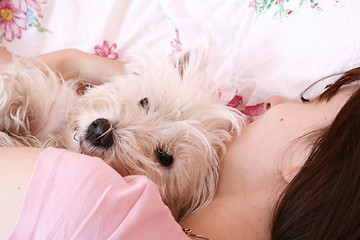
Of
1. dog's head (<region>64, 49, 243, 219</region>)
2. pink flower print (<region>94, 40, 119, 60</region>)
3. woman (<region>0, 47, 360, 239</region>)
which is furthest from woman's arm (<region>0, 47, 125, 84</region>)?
woman (<region>0, 47, 360, 239</region>)

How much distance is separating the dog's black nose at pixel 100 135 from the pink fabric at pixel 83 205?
288 millimetres

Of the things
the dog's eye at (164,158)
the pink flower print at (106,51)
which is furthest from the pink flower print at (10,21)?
the dog's eye at (164,158)

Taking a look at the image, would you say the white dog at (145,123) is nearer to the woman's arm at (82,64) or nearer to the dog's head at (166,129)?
the dog's head at (166,129)

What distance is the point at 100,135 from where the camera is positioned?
1038 mm

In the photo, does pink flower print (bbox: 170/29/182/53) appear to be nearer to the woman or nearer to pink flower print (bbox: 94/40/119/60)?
pink flower print (bbox: 94/40/119/60)

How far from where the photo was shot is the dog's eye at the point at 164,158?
3.70 ft

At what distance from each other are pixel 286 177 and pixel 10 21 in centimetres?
141

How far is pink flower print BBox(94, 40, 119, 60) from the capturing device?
5.42 feet

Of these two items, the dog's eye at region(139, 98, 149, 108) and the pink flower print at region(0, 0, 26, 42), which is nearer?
the dog's eye at region(139, 98, 149, 108)

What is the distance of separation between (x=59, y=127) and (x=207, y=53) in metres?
0.60

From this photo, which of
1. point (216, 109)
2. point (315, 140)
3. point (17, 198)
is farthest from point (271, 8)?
point (17, 198)

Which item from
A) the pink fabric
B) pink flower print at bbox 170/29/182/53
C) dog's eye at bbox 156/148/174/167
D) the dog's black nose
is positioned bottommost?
dog's eye at bbox 156/148/174/167

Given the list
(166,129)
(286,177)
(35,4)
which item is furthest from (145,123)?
(35,4)

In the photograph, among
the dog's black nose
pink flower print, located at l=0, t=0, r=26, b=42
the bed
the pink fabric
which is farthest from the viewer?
pink flower print, located at l=0, t=0, r=26, b=42
